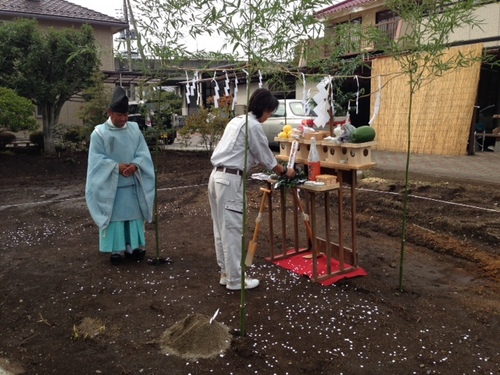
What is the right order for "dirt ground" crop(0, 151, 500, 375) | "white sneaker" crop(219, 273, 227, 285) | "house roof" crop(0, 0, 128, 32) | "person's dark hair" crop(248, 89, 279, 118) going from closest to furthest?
"dirt ground" crop(0, 151, 500, 375), "person's dark hair" crop(248, 89, 279, 118), "white sneaker" crop(219, 273, 227, 285), "house roof" crop(0, 0, 128, 32)

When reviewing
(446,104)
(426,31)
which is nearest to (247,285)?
(426,31)

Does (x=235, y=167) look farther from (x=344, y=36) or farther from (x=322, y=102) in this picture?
(x=344, y=36)

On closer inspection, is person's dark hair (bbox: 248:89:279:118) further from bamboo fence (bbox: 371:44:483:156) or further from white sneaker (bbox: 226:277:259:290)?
bamboo fence (bbox: 371:44:483:156)

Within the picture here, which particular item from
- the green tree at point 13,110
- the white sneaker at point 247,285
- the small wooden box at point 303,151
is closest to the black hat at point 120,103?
the small wooden box at point 303,151

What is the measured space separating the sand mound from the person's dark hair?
1.56 metres

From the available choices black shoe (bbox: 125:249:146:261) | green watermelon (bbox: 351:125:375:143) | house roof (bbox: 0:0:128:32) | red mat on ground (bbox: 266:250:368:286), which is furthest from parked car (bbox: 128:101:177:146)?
house roof (bbox: 0:0:128:32)

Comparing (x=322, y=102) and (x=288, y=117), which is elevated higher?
(x=322, y=102)

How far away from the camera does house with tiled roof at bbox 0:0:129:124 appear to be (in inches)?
690

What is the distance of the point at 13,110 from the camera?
33.5 feet

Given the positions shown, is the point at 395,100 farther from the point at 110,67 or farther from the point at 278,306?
the point at 110,67

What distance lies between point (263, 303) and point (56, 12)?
59.8 feet

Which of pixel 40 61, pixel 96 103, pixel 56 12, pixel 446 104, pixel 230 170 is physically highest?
pixel 56 12

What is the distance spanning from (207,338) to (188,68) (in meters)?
2.11

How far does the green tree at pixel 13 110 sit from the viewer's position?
10.1 meters
